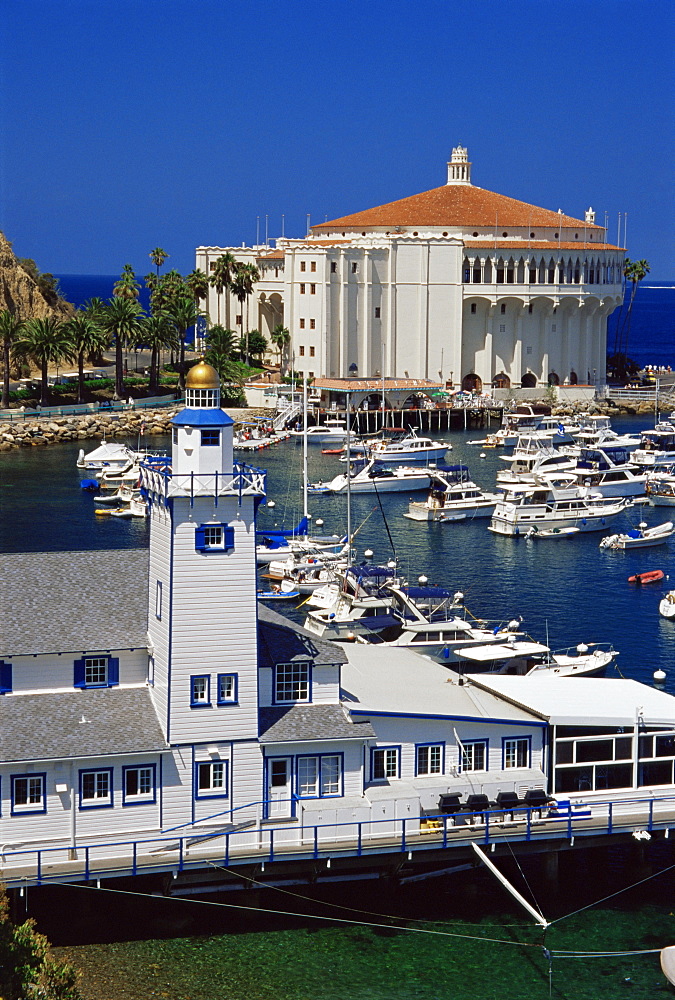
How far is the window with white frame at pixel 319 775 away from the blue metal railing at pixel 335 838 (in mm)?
454

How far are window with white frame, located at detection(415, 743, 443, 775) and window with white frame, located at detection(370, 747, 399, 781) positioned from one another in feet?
1.70

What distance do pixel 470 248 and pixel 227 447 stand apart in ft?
364

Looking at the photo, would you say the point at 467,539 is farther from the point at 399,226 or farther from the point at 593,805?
the point at 399,226

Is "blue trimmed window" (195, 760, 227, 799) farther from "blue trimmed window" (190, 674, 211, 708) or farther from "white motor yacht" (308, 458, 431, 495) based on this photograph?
"white motor yacht" (308, 458, 431, 495)

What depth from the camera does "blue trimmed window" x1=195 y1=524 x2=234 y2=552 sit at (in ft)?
105

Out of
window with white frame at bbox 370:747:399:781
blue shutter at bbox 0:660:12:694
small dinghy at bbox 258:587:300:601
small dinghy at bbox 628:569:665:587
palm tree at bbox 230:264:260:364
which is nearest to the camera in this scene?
blue shutter at bbox 0:660:12:694

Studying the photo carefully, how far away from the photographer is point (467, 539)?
259 ft

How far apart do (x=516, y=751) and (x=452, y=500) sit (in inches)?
2012

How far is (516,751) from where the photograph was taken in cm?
3466

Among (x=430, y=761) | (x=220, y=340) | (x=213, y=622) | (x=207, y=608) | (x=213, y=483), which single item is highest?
(x=220, y=340)

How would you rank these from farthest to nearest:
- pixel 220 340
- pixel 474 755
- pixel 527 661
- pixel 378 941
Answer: pixel 220 340 < pixel 527 661 < pixel 474 755 < pixel 378 941

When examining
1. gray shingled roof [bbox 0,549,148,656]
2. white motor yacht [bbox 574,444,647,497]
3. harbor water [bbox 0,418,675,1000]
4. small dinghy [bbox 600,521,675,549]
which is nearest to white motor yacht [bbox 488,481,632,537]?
white motor yacht [bbox 574,444,647,497]

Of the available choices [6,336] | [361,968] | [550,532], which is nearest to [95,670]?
[361,968]

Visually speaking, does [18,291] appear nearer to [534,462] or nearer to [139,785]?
[534,462]
